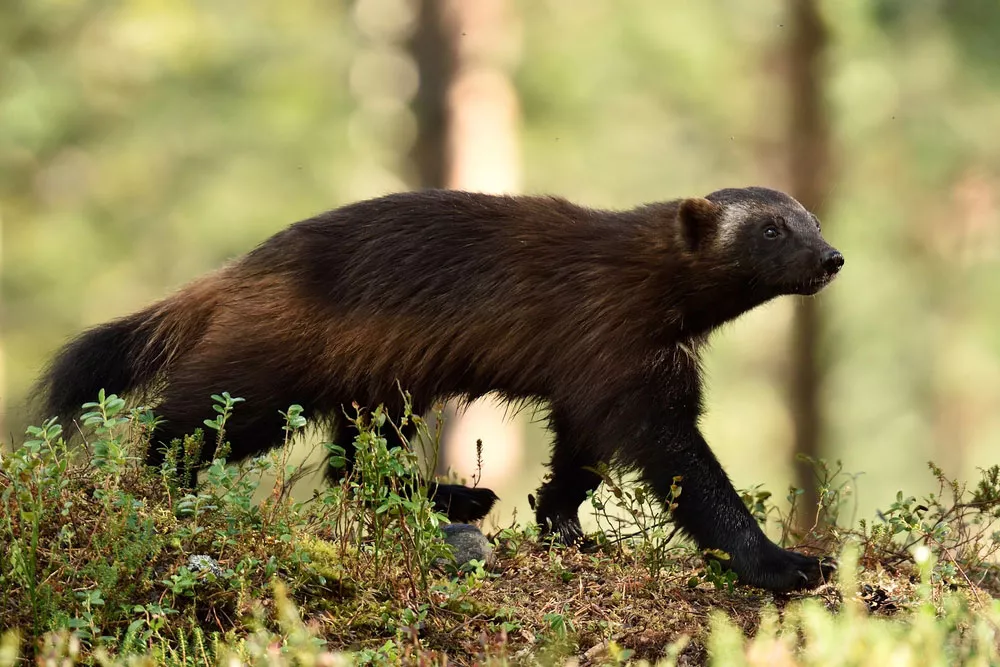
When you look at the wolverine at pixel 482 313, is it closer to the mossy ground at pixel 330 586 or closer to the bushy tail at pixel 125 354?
the bushy tail at pixel 125 354

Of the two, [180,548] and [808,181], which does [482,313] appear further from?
[808,181]

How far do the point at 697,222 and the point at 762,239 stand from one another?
269 mm

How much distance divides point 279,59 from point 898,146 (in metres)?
9.09

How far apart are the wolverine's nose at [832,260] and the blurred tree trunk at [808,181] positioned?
6476mm

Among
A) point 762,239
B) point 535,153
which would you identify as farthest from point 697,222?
point 535,153

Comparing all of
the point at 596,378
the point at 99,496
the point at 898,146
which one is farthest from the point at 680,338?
the point at 898,146

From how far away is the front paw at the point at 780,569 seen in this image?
4.49 meters

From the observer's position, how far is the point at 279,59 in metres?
19.3

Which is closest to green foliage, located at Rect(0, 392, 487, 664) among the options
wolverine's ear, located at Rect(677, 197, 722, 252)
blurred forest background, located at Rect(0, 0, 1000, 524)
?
wolverine's ear, located at Rect(677, 197, 722, 252)

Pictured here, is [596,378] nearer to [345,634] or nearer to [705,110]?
[345,634]

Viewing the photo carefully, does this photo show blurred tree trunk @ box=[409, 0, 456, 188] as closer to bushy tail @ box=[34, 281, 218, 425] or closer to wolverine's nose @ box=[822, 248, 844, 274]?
bushy tail @ box=[34, 281, 218, 425]

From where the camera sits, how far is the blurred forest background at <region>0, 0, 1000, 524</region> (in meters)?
16.8

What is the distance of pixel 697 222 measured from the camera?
5.19 m

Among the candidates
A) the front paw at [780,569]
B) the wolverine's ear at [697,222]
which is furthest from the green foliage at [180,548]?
the wolverine's ear at [697,222]
